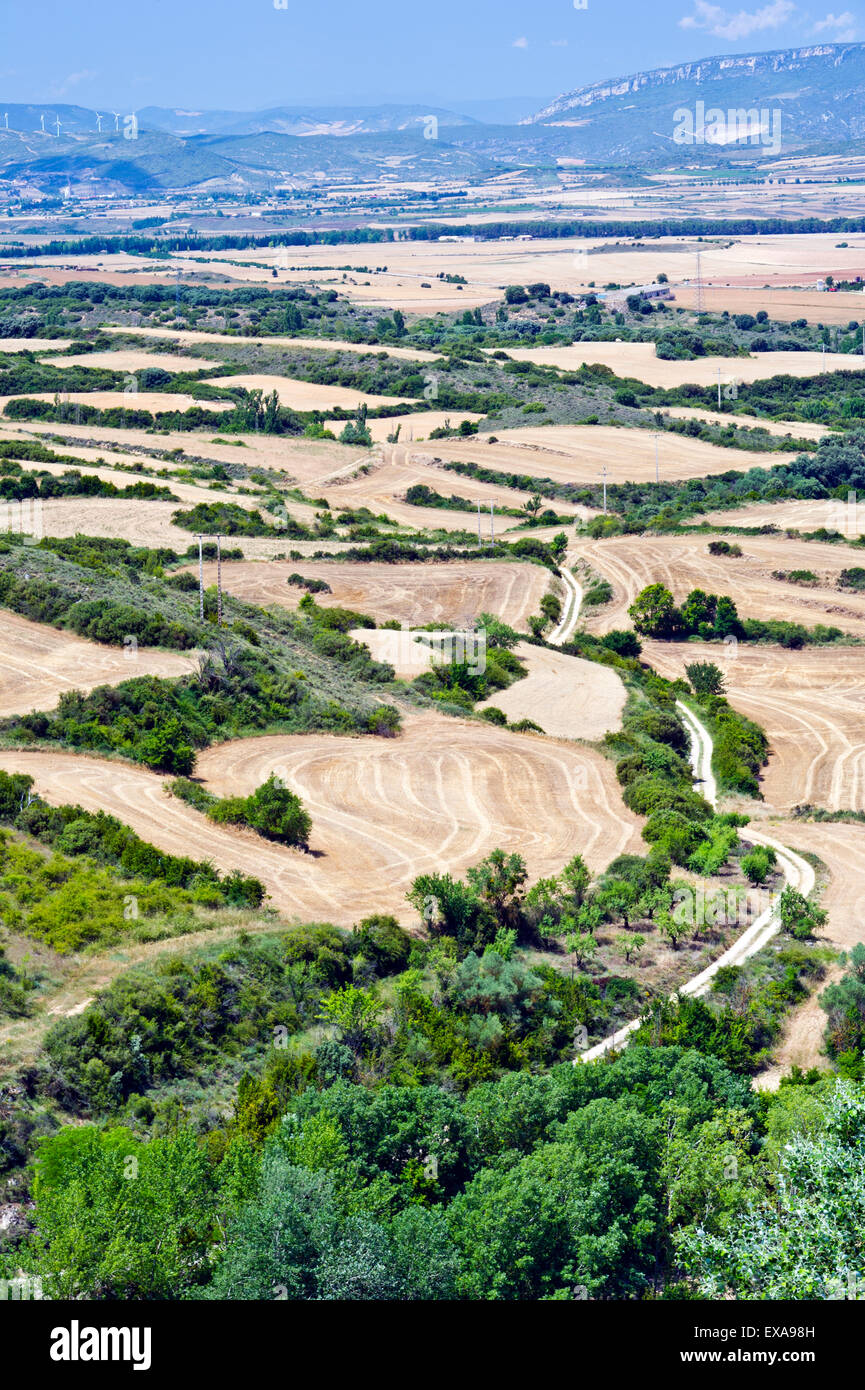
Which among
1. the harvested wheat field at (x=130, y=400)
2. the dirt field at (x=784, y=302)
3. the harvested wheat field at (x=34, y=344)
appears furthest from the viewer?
the dirt field at (x=784, y=302)

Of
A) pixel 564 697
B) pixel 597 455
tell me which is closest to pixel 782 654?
pixel 564 697

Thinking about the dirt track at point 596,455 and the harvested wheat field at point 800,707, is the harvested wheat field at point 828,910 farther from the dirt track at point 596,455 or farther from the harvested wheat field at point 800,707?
the dirt track at point 596,455

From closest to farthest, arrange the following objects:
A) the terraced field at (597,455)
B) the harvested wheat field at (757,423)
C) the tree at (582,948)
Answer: the tree at (582,948), the terraced field at (597,455), the harvested wheat field at (757,423)

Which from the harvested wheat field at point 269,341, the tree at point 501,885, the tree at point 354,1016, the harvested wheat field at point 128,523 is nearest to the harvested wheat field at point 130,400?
the harvested wheat field at point 269,341

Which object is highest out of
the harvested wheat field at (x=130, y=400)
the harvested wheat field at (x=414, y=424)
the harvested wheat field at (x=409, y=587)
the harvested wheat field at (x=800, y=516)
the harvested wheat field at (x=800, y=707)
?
the harvested wheat field at (x=130, y=400)

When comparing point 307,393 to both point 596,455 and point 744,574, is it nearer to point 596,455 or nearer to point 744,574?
point 596,455

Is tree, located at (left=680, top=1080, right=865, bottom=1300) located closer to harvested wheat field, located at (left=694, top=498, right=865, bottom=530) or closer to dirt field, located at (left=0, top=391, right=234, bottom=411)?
harvested wheat field, located at (left=694, top=498, right=865, bottom=530)

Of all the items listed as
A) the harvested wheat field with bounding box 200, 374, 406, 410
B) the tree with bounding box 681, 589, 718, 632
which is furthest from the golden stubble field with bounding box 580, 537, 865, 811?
the harvested wheat field with bounding box 200, 374, 406, 410
